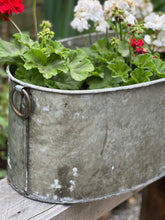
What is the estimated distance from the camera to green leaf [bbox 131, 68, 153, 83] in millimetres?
955

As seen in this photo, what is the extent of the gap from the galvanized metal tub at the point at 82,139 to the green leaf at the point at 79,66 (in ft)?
0.28

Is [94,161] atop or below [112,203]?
atop

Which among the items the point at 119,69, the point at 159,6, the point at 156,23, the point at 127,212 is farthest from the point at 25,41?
the point at 127,212

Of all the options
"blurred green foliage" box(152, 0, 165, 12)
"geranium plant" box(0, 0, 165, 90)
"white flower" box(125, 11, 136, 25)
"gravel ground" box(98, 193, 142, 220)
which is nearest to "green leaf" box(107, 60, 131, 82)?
"geranium plant" box(0, 0, 165, 90)

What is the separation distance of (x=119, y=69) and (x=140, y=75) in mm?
69

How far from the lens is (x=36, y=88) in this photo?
85 cm

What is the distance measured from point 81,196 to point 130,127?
24 centimetres

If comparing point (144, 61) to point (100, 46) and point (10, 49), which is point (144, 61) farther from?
point (10, 49)

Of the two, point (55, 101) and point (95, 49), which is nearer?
point (55, 101)

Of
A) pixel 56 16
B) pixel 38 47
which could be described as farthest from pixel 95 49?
pixel 56 16

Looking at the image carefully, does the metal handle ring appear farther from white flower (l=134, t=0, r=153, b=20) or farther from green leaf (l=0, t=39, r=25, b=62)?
white flower (l=134, t=0, r=153, b=20)

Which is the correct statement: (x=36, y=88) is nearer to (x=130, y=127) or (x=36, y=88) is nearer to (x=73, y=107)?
(x=73, y=107)

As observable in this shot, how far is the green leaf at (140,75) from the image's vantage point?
96 centimetres

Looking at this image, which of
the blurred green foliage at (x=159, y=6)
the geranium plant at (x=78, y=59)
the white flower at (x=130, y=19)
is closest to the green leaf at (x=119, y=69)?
the geranium plant at (x=78, y=59)
